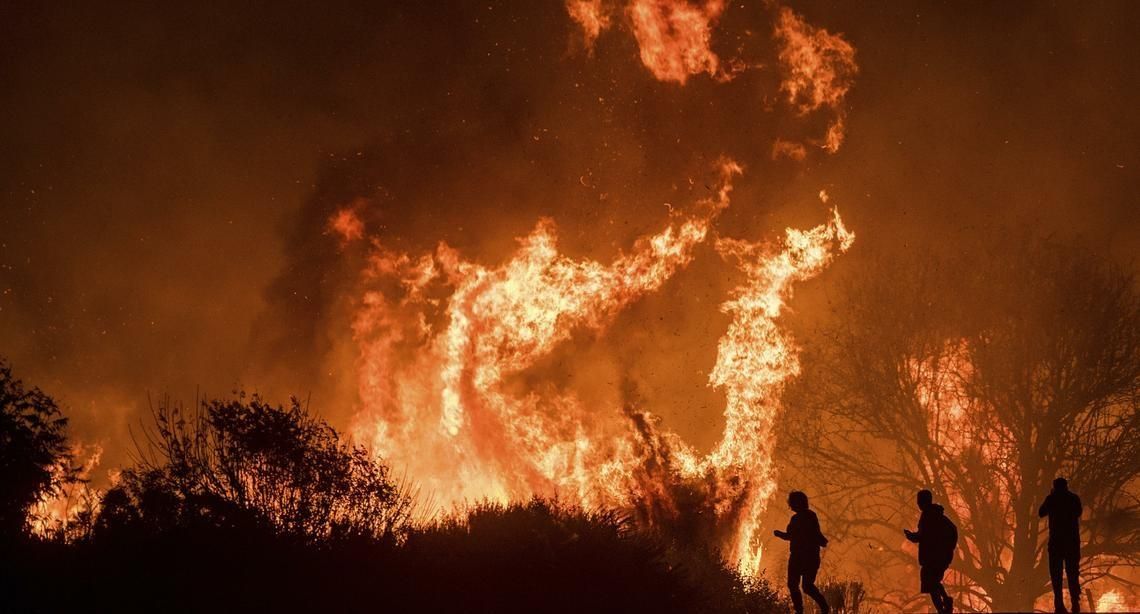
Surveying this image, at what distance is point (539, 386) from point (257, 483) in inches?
527

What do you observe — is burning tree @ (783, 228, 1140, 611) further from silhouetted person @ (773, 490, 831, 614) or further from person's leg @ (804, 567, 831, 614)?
silhouetted person @ (773, 490, 831, 614)

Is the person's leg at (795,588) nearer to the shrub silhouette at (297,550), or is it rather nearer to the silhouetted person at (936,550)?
the silhouetted person at (936,550)

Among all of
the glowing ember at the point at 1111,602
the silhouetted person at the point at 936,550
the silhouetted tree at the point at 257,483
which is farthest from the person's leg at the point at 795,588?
the glowing ember at the point at 1111,602

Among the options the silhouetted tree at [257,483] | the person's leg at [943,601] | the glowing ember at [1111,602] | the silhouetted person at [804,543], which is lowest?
the person's leg at [943,601]

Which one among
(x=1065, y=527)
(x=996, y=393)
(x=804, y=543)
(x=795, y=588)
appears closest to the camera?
(x=1065, y=527)

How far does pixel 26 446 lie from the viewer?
20.7 metres

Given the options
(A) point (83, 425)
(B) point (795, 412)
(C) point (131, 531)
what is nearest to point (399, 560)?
(C) point (131, 531)

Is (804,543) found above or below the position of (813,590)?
above

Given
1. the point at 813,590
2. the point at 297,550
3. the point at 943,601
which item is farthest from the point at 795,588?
the point at 297,550

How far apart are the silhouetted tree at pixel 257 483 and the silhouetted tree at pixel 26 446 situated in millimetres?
6040

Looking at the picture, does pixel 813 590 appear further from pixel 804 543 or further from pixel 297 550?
pixel 297 550

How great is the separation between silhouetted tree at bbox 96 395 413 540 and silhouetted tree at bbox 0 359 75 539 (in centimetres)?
604

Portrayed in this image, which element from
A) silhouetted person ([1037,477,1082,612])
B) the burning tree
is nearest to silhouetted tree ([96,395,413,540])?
silhouetted person ([1037,477,1082,612])

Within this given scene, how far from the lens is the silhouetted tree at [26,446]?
66.1 ft
